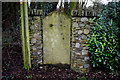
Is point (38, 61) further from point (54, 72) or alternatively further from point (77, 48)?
point (77, 48)

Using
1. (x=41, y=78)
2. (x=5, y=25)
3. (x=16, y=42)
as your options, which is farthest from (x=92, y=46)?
(x=5, y=25)

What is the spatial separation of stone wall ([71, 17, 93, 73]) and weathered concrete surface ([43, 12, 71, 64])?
0.67 ft

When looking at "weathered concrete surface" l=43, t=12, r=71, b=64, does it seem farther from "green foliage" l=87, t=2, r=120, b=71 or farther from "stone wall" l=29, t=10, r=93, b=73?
"green foliage" l=87, t=2, r=120, b=71

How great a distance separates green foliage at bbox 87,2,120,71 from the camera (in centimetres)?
315

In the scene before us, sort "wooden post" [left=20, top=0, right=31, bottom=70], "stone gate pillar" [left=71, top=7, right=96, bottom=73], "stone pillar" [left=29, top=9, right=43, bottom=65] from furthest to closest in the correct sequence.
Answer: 1. "stone pillar" [left=29, top=9, right=43, bottom=65]
2. "stone gate pillar" [left=71, top=7, right=96, bottom=73]
3. "wooden post" [left=20, top=0, right=31, bottom=70]

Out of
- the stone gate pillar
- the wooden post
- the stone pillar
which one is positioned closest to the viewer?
the wooden post

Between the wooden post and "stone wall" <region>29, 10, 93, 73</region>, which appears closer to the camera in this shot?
the wooden post

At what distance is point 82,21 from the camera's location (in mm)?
3064

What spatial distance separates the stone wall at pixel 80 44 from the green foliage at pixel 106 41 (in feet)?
0.44

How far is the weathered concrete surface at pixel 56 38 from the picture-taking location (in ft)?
10.8

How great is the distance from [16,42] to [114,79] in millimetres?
3545

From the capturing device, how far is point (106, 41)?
3146 millimetres

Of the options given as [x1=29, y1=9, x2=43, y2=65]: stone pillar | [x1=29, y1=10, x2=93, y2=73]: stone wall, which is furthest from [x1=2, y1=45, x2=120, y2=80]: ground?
[x1=29, y1=9, x2=43, y2=65]: stone pillar

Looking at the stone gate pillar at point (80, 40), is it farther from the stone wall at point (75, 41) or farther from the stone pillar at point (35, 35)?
the stone pillar at point (35, 35)
